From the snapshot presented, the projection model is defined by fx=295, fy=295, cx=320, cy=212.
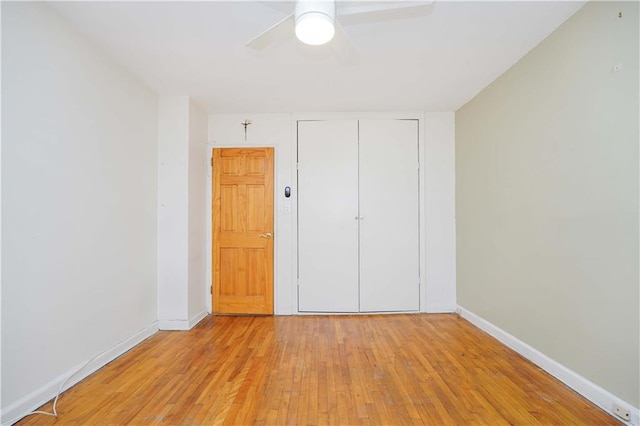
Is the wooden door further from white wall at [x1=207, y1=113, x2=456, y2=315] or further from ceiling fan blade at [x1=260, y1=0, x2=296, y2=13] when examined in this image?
ceiling fan blade at [x1=260, y1=0, x2=296, y2=13]

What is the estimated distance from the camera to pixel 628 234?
164cm

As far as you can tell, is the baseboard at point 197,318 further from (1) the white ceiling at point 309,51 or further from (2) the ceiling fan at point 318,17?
(2) the ceiling fan at point 318,17

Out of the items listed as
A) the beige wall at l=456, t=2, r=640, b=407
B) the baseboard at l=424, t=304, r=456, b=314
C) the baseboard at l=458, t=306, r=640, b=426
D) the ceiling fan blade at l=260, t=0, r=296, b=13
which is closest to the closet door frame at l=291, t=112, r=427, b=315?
the baseboard at l=424, t=304, r=456, b=314

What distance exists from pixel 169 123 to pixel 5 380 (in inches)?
96.3

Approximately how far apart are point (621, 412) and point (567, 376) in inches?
14.0

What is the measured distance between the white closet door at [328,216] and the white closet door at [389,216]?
12cm

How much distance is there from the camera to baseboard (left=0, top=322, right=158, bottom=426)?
5.42ft

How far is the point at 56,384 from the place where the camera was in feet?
6.30

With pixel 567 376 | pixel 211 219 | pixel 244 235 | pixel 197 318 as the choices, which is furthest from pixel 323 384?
pixel 211 219

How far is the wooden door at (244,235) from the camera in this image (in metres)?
3.61

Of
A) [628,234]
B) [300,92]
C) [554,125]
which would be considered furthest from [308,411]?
[300,92]

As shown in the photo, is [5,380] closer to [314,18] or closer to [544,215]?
[314,18]

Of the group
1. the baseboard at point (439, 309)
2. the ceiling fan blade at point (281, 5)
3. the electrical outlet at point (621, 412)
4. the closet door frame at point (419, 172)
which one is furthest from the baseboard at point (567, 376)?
the ceiling fan blade at point (281, 5)

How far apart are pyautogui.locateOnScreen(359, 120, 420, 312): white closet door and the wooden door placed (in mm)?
1161
